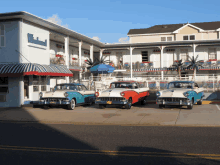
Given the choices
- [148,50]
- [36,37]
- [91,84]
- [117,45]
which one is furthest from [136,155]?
[148,50]

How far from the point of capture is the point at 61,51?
89.6 ft

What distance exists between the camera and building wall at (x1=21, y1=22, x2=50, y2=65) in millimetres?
17047

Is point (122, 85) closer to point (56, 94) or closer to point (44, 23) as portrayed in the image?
point (56, 94)

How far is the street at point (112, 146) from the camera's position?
17.6 feet

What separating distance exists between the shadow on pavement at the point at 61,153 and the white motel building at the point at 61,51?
8.62 metres

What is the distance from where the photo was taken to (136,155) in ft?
18.5

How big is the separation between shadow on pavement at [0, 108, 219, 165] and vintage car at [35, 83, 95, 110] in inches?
233

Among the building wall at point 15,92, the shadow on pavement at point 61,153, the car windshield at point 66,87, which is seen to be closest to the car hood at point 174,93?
the car windshield at point 66,87

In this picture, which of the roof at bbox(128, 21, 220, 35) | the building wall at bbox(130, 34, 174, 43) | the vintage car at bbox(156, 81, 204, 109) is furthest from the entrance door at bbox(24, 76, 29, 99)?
the roof at bbox(128, 21, 220, 35)

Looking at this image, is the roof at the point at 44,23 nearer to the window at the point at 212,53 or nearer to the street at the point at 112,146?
the street at the point at 112,146

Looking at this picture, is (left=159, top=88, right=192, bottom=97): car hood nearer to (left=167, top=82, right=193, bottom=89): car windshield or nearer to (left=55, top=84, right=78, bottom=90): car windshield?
(left=167, top=82, right=193, bottom=89): car windshield

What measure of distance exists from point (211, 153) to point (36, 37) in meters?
15.7

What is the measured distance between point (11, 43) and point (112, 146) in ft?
42.5

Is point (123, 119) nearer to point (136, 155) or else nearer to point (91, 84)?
point (136, 155)
